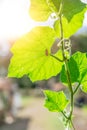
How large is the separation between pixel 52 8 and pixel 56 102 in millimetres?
79

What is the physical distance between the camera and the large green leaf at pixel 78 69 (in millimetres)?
302

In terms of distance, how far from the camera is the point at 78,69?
1.00 feet

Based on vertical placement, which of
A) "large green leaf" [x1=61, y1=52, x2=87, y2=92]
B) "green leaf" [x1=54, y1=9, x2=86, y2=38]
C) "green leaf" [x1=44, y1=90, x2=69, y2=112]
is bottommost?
"green leaf" [x1=44, y1=90, x2=69, y2=112]

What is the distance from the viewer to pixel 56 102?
12.2 inches

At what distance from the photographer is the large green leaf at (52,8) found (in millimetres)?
274

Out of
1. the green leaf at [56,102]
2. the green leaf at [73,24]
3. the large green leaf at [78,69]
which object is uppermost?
the green leaf at [73,24]

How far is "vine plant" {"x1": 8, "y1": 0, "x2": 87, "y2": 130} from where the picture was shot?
0.28m

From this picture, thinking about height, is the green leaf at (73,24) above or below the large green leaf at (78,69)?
above

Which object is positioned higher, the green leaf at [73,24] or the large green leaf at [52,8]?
the large green leaf at [52,8]

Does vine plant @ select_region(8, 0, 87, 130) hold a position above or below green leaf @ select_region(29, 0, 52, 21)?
below

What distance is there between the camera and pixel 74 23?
11.2 inches

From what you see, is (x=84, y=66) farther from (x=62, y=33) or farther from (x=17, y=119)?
(x=17, y=119)

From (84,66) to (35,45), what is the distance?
0.14ft

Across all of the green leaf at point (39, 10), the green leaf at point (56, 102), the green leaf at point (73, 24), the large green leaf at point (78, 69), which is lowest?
the green leaf at point (56, 102)
